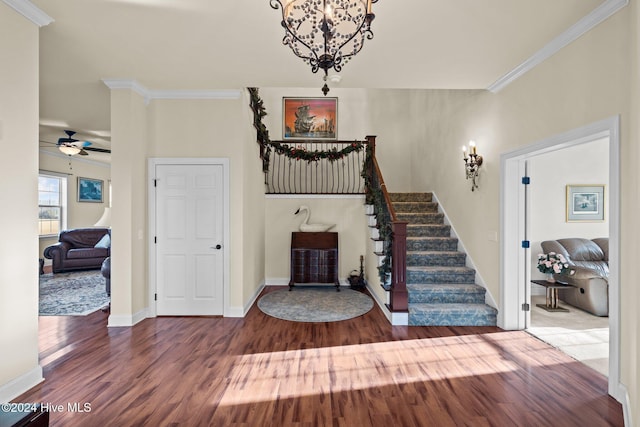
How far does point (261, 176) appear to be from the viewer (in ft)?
19.8

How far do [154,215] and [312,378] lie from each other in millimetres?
3099

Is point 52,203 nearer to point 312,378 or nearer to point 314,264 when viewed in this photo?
point 314,264

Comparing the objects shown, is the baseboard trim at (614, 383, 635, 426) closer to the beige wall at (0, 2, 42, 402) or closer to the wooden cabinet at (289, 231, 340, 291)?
the wooden cabinet at (289, 231, 340, 291)

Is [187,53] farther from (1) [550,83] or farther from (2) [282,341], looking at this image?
(1) [550,83]

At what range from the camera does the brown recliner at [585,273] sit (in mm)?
4469

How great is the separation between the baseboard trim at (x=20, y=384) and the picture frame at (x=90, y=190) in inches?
307

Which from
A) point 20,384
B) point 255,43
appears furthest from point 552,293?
point 20,384

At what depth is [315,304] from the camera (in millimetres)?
5016

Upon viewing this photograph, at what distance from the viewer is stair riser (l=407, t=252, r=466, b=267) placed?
499cm

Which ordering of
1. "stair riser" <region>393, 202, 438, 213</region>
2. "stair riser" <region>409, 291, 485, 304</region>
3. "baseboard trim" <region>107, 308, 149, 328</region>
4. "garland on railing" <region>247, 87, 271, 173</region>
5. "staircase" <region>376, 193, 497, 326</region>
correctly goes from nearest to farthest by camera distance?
"baseboard trim" <region>107, 308, 149, 328</region>, "staircase" <region>376, 193, 497, 326</region>, "stair riser" <region>409, 291, 485, 304</region>, "garland on railing" <region>247, 87, 271, 173</region>, "stair riser" <region>393, 202, 438, 213</region>

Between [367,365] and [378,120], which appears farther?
[378,120]

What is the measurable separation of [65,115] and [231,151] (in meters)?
3.37

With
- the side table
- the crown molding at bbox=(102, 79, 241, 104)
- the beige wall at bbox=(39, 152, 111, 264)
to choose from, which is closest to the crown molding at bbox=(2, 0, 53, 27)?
the crown molding at bbox=(102, 79, 241, 104)

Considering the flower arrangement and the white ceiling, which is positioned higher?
the white ceiling
